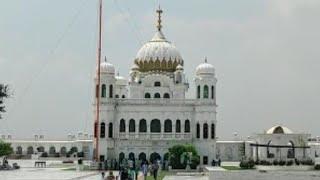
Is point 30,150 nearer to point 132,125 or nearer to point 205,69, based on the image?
point 132,125

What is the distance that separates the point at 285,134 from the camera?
68.9 m

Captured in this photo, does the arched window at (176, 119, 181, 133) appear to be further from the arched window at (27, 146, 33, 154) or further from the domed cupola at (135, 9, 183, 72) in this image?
the arched window at (27, 146, 33, 154)

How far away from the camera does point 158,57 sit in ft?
251

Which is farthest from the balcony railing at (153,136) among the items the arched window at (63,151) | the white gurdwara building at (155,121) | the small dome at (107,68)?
the arched window at (63,151)

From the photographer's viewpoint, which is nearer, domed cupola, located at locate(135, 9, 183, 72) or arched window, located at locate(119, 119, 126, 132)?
arched window, located at locate(119, 119, 126, 132)

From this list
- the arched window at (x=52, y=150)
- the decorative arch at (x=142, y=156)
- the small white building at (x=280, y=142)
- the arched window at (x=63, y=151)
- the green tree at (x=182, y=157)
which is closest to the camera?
the green tree at (x=182, y=157)

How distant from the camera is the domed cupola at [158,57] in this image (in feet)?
251

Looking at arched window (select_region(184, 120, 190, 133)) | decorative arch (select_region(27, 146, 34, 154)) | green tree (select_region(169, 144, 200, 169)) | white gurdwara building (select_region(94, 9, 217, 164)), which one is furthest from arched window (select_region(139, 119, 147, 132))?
decorative arch (select_region(27, 146, 34, 154))

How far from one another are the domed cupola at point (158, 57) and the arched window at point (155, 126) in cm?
633

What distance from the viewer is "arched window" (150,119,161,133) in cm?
7294

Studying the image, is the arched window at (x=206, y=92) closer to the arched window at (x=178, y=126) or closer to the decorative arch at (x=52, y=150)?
the arched window at (x=178, y=126)

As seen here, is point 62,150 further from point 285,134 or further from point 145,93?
point 285,134

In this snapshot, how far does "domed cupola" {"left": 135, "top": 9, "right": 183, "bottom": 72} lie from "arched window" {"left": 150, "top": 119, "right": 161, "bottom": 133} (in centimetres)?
633

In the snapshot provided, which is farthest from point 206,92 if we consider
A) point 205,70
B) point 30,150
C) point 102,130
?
point 30,150
